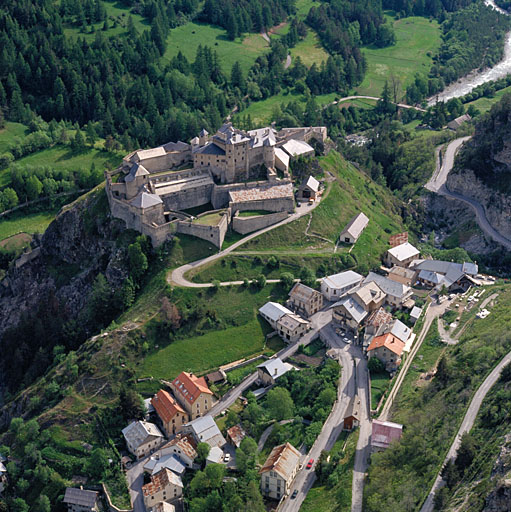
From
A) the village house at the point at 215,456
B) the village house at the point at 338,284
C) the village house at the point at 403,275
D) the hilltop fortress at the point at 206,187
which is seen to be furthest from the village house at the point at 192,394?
the village house at the point at 403,275

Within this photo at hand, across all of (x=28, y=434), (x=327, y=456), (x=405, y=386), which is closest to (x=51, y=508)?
(x=28, y=434)

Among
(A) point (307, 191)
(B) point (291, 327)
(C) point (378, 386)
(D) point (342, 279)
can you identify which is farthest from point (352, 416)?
(A) point (307, 191)

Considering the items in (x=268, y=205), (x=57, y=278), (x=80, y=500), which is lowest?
(x=80, y=500)

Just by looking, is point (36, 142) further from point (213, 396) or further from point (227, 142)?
point (213, 396)

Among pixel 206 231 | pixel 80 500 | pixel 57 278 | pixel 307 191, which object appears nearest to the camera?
pixel 80 500

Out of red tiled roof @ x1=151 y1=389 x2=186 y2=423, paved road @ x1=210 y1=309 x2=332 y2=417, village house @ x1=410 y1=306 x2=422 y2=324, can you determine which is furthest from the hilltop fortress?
red tiled roof @ x1=151 y1=389 x2=186 y2=423

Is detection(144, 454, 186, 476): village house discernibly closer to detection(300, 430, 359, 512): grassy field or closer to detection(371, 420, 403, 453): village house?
detection(300, 430, 359, 512): grassy field

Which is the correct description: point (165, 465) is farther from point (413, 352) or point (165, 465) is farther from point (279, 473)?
point (413, 352)
